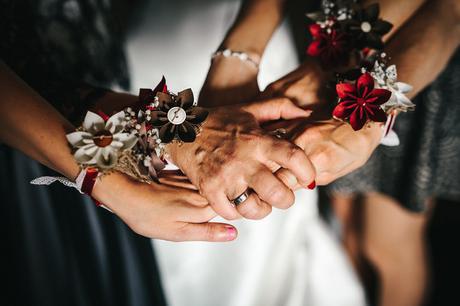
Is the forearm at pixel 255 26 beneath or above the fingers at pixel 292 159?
above

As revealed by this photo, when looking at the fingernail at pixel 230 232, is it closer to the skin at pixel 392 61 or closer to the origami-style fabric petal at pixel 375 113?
the skin at pixel 392 61

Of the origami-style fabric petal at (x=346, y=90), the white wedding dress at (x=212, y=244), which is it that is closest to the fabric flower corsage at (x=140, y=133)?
the origami-style fabric petal at (x=346, y=90)

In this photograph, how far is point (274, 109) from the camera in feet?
2.30

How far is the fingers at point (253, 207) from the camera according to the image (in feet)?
2.00

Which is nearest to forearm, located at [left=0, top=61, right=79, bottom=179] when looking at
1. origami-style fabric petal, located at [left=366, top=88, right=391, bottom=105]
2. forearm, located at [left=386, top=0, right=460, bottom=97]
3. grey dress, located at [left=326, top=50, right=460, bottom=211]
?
origami-style fabric petal, located at [left=366, top=88, right=391, bottom=105]

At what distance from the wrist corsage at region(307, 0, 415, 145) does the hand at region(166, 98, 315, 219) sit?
0.12 m

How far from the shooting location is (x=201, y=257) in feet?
3.22

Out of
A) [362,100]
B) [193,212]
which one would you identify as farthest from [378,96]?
[193,212]

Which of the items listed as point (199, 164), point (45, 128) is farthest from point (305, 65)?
point (45, 128)

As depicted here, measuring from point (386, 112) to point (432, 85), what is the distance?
0.32m

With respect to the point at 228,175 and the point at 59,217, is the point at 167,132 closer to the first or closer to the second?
the point at 228,175

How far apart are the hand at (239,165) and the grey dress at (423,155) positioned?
0.46 metres

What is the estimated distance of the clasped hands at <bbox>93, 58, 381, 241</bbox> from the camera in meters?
0.60

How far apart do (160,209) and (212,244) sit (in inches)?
15.9
